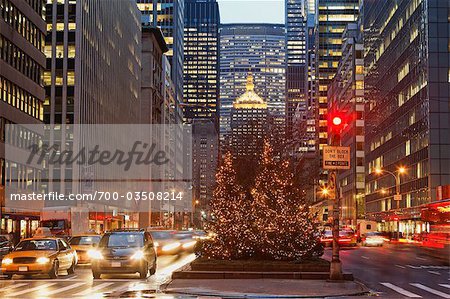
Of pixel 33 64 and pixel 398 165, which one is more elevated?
pixel 33 64

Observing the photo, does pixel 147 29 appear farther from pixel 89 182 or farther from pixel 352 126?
pixel 89 182

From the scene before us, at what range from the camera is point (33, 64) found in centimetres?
7306

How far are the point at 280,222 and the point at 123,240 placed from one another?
19.2 feet

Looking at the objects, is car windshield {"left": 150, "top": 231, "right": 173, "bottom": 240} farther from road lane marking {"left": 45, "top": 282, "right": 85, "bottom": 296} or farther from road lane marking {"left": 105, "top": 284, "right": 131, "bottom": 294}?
road lane marking {"left": 105, "top": 284, "right": 131, "bottom": 294}

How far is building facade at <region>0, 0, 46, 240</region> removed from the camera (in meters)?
65.0

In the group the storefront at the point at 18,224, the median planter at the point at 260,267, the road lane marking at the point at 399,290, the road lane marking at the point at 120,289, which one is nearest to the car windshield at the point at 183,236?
the storefront at the point at 18,224

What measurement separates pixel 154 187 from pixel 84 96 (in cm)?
A: 5949

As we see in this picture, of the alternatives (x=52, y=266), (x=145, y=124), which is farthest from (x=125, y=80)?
(x=52, y=266)

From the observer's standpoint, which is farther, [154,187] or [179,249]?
[154,187]

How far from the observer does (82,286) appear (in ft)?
77.1

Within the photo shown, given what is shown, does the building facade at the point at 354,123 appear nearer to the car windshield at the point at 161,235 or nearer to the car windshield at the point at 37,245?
the car windshield at the point at 161,235

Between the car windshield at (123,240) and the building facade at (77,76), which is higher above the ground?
the building facade at (77,76)

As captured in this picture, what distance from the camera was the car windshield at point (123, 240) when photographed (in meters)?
27.2

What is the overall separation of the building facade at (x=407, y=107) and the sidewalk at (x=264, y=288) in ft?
167
